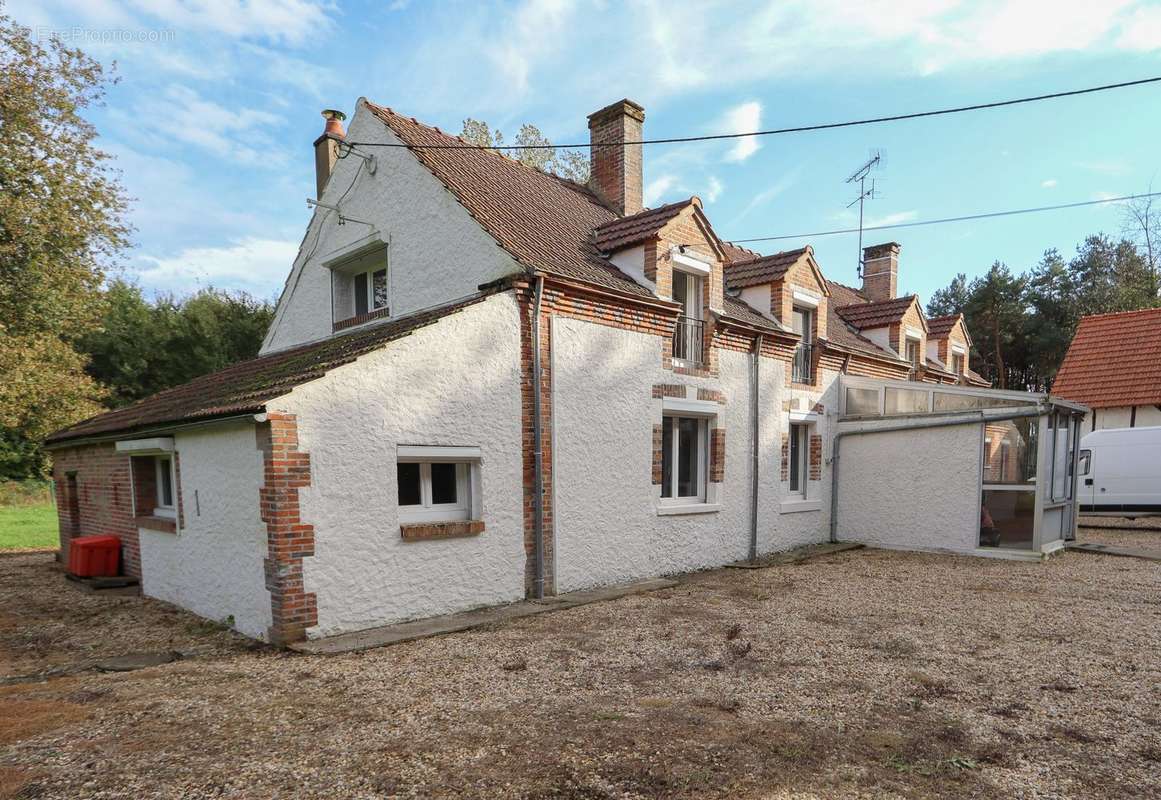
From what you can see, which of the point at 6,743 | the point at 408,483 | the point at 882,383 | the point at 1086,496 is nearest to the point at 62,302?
the point at 408,483

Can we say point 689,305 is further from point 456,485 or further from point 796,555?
point 456,485

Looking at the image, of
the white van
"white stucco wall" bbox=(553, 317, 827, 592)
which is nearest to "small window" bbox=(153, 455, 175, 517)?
"white stucco wall" bbox=(553, 317, 827, 592)

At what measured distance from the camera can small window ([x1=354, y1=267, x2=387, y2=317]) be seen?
10.6 meters

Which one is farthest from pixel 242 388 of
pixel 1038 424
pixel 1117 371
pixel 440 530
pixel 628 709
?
pixel 1117 371

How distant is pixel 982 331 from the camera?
33812mm

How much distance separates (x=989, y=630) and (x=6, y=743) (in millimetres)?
8463

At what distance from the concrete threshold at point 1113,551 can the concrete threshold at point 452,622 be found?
8.90 m

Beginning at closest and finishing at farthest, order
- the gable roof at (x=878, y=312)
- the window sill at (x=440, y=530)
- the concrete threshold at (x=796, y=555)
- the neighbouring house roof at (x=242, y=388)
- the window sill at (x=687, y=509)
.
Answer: the neighbouring house roof at (x=242, y=388) → the window sill at (x=440, y=530) → the window sill at (x=687, y=509) → the concrete threshold at (x=796, y=555) → the gable roof at (x=878, y=312)

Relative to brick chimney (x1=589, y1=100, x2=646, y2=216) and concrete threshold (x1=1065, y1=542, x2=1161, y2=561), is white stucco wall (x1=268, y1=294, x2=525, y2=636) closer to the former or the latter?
brick chimney (x1=589, y1=100, x2=646, y2=216)

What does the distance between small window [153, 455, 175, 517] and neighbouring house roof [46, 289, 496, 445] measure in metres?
0.69

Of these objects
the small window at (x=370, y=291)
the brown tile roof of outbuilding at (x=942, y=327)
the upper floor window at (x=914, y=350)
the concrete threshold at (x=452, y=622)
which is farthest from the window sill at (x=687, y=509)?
the brown tile roof of outbuilding at (x=942, y=327)

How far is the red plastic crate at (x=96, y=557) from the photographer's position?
8.96 metres

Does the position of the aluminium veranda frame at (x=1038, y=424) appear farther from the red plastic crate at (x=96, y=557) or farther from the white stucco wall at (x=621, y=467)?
the red plastic crate at (x=96, y=557)

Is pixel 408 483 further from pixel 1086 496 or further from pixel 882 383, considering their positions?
pixel 1086 496
